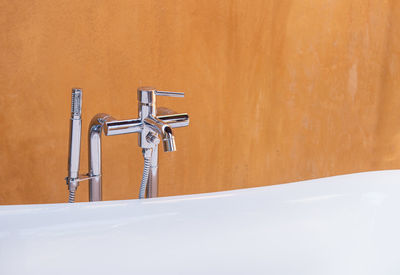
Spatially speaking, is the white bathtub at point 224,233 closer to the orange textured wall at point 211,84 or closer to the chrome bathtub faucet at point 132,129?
the chrome bathtub faucet at point 132,129

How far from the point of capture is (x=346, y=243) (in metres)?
1.21

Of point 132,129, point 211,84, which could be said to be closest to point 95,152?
point 132,129

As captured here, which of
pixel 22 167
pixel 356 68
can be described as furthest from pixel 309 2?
pixel 22 167

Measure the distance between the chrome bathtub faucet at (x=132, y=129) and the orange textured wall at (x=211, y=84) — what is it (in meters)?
0.30

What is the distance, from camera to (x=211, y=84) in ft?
5.09

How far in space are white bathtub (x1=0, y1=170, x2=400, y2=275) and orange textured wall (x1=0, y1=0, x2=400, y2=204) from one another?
0.43 metres

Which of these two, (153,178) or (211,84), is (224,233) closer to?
(153,178)

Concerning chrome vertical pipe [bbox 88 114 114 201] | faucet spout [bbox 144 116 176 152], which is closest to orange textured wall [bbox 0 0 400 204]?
chrome vertical pipe [bbox 88 114 114 201]

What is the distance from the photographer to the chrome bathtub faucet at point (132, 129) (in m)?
1.06

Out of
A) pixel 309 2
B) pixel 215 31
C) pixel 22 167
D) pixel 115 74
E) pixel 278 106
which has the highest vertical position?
pixel 309 2

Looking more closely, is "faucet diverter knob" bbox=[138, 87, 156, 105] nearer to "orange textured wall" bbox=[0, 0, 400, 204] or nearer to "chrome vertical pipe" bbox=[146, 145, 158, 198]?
"chrome vertical pipe" bbox=[146, 145, 158, 198]

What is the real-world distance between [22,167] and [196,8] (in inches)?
29.0

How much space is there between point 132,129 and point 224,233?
Result: 34 centimetres

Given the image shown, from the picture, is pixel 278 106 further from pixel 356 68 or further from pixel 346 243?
pixel 346 243
